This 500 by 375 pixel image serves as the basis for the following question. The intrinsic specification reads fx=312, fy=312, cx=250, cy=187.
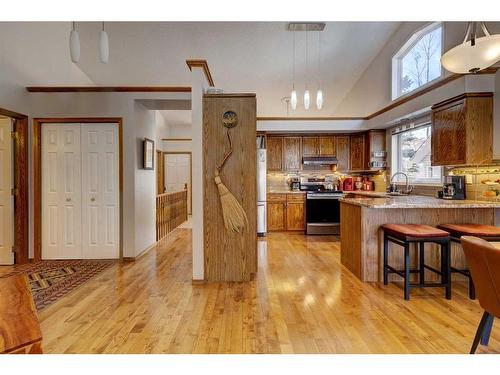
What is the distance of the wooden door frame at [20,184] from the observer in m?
4.24

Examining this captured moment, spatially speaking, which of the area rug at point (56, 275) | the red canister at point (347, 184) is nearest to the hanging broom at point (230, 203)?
the area rug at point (56, 275)

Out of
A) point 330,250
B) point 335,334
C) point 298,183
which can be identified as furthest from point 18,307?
point 298,183

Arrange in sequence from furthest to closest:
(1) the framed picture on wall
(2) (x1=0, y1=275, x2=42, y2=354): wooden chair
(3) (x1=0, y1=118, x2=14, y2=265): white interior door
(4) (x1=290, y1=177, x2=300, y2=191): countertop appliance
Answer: (4) (x1=290, y1=177, x2=300, y2=191): countertop appliance
(1) the framed picture on wall
(3) (x1=0, y1=118, x2=14, y2=265): white interior door
(2) (x1=0, y1=275, x2=42, y2=354): wooden chair

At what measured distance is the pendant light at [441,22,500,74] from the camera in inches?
75.6

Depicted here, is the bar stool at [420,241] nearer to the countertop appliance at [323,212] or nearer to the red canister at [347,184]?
the countertop appliance at [323,212]

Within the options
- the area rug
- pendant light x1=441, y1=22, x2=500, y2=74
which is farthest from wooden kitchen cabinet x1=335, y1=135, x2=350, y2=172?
the area rug

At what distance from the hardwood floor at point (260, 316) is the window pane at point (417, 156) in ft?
7.13

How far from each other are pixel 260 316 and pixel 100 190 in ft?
10.1

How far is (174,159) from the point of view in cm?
987

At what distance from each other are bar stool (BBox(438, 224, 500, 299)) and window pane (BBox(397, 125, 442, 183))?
162 cm

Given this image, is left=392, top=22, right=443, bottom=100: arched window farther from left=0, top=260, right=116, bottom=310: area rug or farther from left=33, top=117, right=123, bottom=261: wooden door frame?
left=0, top=260, right=116, bottom=310: area rug

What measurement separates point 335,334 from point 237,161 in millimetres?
1997

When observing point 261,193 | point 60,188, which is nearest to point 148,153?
point 60,188

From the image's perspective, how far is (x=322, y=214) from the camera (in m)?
6.32
